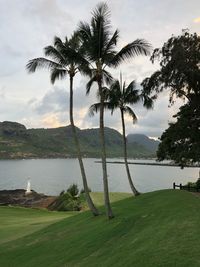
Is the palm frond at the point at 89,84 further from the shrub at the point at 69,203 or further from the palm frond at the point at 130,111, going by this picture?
the shrub at the point at 69,203

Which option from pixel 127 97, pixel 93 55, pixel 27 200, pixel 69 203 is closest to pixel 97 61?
pixel 93 55

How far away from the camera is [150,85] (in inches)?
1303

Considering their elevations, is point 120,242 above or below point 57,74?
below

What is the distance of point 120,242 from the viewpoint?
15.5m

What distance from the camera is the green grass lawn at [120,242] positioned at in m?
11.8

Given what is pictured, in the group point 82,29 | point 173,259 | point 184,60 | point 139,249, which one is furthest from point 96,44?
point 173,259

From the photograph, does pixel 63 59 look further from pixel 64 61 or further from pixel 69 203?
pixel 69 203

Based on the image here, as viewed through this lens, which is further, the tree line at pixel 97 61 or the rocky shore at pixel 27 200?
the rocky shore at pixel 27 200

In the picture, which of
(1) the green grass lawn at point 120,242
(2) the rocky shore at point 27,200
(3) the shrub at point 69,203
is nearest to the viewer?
(1) the green grass lawn at point 120,242

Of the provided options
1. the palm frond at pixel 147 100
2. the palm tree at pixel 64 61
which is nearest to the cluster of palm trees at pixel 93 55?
the palm tree at pixel 64 61

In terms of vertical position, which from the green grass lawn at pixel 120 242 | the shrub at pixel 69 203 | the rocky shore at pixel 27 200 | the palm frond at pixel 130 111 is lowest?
the rocky shore at pixel 27 200

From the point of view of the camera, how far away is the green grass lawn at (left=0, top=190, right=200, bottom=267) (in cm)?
1181

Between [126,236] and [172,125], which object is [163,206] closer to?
[126,236]

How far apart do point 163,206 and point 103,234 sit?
443 centimetres
